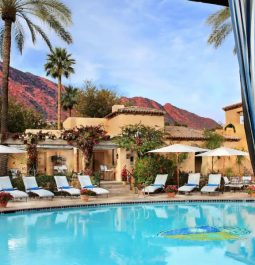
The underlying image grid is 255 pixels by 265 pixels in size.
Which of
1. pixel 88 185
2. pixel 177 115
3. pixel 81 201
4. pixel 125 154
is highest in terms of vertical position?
pixel 177 115

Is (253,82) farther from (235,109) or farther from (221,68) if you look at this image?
(235,109)

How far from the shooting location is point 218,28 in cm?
2264

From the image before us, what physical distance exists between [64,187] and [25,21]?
30.6 ft

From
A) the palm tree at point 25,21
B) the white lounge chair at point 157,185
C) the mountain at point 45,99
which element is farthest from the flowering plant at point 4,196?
the mountain at point 45,99

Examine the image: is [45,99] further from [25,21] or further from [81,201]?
[81,201]

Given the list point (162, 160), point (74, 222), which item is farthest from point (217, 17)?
point (74, 222)

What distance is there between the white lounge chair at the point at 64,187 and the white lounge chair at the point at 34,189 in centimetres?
70

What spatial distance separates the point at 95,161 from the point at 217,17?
15621 mm

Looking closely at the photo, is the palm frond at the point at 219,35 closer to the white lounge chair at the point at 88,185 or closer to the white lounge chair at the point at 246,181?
the white lounge chair at the point at 246,181

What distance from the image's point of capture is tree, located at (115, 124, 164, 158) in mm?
23766

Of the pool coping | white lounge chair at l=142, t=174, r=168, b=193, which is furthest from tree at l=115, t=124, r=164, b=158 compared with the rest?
the pool coping

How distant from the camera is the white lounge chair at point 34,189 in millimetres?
18281

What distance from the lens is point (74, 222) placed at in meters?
14.4

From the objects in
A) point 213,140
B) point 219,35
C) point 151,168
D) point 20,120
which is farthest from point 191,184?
point 20,120
